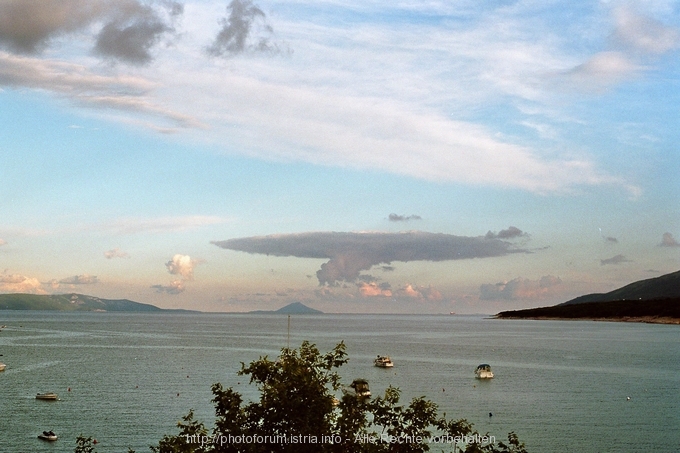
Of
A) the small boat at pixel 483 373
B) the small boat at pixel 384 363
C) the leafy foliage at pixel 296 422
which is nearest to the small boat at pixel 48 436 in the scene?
the leafy foliage at pixel 296 422

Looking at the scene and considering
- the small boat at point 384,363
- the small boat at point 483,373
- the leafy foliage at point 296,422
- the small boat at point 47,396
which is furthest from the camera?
the small boat at point 384,363

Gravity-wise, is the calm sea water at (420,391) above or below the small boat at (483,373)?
below

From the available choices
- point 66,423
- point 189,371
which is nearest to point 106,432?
point 66,423

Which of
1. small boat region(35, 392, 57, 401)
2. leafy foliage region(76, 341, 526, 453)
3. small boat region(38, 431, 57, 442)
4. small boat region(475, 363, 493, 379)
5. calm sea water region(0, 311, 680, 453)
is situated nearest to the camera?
leafy foliage region(76, 341, 526, 453)

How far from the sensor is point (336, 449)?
2200cm

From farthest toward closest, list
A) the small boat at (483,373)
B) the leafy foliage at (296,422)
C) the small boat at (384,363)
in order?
the small boat at (384,363) → the small boat at (483,373) → the leafy foliage at (296,422)

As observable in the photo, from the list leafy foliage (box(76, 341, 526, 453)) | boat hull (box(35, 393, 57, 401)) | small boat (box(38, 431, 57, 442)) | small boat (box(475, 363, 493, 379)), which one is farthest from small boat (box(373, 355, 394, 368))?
leafy foliage (box(76, 341, 526, 453))

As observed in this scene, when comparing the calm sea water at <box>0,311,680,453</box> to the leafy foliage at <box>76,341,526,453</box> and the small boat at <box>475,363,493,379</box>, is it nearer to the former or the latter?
the small boat at <box>475,363,493,379</box>

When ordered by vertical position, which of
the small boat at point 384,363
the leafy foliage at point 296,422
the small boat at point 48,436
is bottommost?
the small boat at point 48,436

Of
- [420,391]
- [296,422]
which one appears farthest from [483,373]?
[296,422]

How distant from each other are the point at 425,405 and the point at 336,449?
4.09m

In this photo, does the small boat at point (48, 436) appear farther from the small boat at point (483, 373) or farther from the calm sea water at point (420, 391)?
the small boat at point (483, 373)

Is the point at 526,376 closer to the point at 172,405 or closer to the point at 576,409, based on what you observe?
the point at 576,409

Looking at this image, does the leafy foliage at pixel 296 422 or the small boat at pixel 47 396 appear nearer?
the leafy foliage at pixel 296 422
